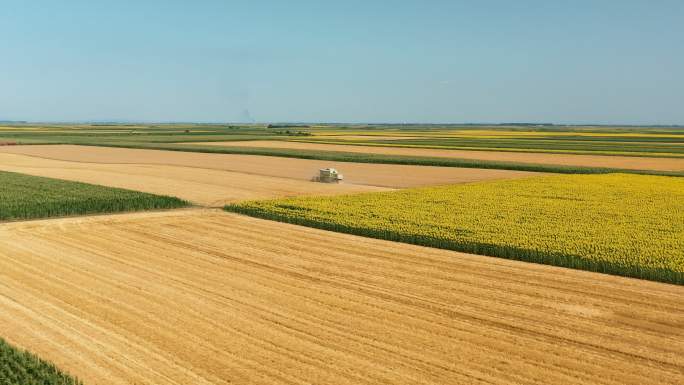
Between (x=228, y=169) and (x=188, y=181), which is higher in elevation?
(x=188, y=181)

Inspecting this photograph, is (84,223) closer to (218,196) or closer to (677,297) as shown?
(218,196)

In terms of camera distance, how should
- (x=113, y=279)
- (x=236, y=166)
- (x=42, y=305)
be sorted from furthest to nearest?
(x=236, y=166) → (x=113, y=279) → (x=42, y=305)

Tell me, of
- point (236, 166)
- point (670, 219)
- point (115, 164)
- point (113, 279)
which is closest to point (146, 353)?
point (113, 279)

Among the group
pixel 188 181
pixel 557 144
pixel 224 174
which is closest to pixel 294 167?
pixel 224 174

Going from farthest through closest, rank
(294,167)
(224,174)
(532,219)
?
(294,167) → (224,174) → (532,219)

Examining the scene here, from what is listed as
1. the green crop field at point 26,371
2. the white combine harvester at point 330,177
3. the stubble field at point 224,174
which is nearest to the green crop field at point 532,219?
the stubble field at point 224,174

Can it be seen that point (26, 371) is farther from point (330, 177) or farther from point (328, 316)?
point (330, 177)

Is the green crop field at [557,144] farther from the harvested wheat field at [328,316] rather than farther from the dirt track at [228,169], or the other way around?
the harvested wheat field at [328,316]

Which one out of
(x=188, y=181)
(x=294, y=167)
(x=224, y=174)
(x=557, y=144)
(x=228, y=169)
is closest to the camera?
(x=188, y=181)
